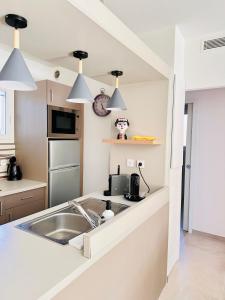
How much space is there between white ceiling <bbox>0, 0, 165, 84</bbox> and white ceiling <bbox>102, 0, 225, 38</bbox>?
0.63 meters

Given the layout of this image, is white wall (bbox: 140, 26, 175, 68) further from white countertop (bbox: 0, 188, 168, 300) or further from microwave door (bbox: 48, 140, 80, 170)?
white countertop (bbox: 0, 188, 168, 300)

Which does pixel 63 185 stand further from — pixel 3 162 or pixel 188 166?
pixel 188 166

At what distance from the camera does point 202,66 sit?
266cm

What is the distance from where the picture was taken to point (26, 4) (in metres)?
1.05

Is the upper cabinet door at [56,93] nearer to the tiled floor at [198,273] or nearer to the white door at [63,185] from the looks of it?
the white door at [63,185]

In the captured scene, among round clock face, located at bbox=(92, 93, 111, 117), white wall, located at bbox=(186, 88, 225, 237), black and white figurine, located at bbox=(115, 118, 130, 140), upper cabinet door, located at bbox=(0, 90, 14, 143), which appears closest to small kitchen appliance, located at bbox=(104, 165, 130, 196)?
black and white figurine, located at bbox=(115, 118, 130, 140)

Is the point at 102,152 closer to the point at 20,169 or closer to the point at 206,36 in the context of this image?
the point at 20,169

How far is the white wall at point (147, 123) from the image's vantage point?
91.9 inches

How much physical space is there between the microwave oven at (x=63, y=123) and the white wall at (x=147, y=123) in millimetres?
802

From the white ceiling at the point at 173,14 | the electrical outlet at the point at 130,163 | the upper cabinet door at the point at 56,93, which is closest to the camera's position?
the white ceiling at the point at 173,14

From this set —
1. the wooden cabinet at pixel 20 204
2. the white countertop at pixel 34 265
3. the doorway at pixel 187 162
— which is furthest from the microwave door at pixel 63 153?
the doorway at pixel 187 162

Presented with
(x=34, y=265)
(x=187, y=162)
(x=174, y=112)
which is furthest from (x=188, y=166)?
(x=34, y=265)

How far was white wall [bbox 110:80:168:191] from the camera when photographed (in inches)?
91.9

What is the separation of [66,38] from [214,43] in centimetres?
195
